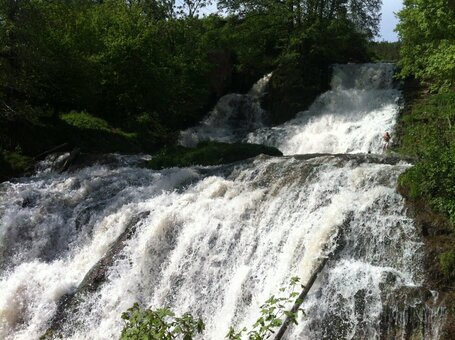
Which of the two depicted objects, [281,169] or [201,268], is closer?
[201,268]

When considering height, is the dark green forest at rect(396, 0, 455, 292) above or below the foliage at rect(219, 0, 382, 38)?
below

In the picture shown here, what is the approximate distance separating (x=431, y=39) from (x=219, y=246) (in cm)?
1242

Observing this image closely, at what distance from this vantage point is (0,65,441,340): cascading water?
8.59m

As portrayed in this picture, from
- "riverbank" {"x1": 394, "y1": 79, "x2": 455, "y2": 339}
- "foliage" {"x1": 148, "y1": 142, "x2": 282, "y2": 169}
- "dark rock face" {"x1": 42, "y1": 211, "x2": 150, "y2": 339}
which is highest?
"riverbank" {"x1": 394, "y1": 79, "x2": 455, "y2": 339}

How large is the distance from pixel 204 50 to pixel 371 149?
1373 cm

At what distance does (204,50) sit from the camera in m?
30.1

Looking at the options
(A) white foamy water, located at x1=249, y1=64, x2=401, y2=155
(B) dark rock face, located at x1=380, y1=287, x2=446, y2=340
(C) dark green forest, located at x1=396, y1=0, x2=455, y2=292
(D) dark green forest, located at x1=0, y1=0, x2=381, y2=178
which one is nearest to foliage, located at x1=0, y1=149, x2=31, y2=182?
(D) dark green forest, located at x1=0, y1=0, x2=381, y2=178

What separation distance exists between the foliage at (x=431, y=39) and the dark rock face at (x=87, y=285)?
10627 millimetres

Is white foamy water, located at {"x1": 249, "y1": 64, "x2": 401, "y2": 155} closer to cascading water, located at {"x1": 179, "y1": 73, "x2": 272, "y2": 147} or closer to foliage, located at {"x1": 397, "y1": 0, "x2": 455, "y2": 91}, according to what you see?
cascading water, located at {"x1": 179, "y1": 73, "x2": 272, "y2": 147}

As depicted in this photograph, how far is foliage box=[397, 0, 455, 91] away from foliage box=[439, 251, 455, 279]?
7769mm

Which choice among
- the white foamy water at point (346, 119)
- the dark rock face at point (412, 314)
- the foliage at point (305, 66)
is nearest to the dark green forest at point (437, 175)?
the dark rock face at point (412, 314)

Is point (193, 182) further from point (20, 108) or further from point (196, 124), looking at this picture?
point (196, 124)

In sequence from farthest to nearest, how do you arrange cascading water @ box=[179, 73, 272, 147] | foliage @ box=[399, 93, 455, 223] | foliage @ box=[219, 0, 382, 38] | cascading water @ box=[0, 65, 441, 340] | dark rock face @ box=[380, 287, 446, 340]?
foliage @ box=[219, 0, 382, 38]
cascading water @ box=[179, 73, 272, 147]
foliage @ box=[399, 93, 455, 223]
cascading water @ box=[0, 65, 441, 340]
dark rock face @ box=[380, 287, 446, 340]

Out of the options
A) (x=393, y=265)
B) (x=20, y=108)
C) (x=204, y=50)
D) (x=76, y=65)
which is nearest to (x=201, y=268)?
(x=393, y=265)
